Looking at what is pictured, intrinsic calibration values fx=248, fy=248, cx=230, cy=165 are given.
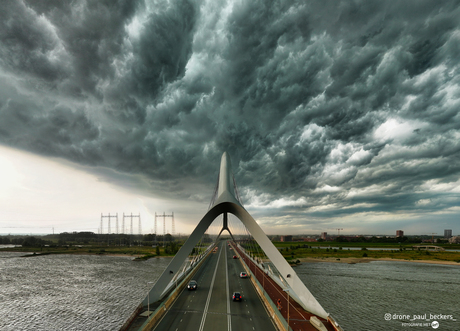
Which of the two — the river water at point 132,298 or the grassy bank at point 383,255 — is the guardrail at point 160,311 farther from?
the grassy bank at point 383,255

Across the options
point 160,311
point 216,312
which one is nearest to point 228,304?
point 216,312

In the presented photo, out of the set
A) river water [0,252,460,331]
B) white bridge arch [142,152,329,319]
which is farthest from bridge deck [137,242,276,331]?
river water [0,252,460,331]

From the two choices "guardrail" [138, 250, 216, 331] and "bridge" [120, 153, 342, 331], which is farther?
"bridge" [120, 153, 342, 331]

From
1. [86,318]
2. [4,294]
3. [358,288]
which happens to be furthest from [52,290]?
[358,288]

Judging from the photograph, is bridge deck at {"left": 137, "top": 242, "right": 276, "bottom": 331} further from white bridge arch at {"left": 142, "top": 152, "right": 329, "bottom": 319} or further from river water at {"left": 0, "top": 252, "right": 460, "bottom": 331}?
river water at {"left": 0, "top": 252, "right": 460, "bottom": 331}

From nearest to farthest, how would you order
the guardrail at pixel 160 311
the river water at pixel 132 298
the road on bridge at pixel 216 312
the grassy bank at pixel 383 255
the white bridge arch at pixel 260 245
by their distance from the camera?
the guardrail at pixel 160 311
the road on bridge at pixel 216 312
the white bridge arch at pixel 260 245
the river water at pixel 132 298
the grassy bank at pixel 383 255

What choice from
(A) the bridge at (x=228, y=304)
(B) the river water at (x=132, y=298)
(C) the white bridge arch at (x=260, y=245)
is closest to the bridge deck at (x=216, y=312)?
(A) the bridge at (x=228, y=304)

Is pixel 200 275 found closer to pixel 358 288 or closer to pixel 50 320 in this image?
pixel 50 320

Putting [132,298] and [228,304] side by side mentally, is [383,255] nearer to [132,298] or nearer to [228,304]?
[228,304]

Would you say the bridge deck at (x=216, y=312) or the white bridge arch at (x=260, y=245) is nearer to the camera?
the bridge deck at (x=216, y=312)

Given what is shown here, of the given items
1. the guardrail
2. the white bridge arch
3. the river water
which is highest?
the white bridge arch
